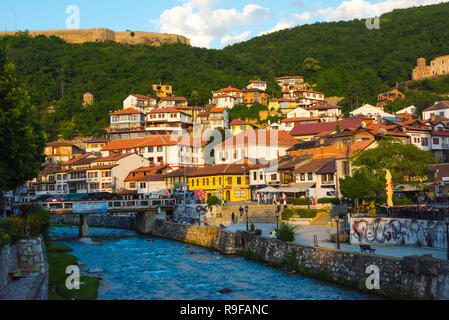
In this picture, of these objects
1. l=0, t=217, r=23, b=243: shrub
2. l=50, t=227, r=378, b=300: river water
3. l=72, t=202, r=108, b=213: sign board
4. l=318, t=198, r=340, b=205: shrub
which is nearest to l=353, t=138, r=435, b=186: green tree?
l=318, t=198, r=340, b=205: shrub

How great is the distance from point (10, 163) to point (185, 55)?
161m

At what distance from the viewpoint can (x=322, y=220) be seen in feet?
157

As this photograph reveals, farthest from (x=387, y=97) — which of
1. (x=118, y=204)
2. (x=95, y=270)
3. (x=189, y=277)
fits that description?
(x=95, y=270)

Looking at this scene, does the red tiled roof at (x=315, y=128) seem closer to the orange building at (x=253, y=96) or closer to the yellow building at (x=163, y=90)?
the orange building at (x=253, y=96)

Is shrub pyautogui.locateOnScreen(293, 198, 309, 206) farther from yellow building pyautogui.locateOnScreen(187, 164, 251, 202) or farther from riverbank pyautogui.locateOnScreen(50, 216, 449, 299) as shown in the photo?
yellow building pyautogui.locateOnScreen(187, 164, 251, 202)

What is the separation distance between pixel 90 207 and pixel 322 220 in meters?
27.3

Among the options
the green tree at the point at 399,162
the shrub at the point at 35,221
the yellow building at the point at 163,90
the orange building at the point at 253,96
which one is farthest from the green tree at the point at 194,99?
the shrub at the point at 35,221

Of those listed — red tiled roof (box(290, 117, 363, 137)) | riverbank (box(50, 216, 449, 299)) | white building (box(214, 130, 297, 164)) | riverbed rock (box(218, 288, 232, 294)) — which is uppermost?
Answer: red tiled roof (box(290, 117, 363, 137))

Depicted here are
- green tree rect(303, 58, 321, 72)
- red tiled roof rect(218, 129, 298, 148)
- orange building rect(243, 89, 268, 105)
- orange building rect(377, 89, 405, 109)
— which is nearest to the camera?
red tiled roof rect(218, 129, 298, 148)

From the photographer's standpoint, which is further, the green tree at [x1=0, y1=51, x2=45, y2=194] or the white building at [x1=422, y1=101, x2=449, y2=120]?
the white building at [x1=422, y1=101, x2=449, y2=120]

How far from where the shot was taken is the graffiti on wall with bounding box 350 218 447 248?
29.7 meters

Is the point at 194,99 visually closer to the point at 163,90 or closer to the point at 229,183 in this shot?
the point at 163,90

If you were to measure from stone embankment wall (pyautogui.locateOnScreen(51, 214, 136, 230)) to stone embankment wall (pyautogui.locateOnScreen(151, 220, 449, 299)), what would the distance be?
1083 inches
